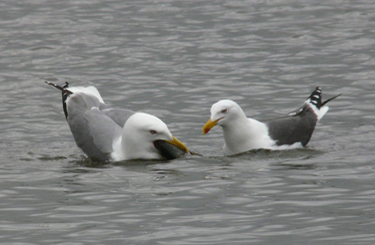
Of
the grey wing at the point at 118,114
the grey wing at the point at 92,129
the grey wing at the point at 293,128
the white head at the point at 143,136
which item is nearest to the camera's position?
the white head at the point at 143,136

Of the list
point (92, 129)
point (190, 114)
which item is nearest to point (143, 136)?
point (92, 129)

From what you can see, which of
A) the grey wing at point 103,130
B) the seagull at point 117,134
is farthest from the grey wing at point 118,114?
the grey wing at point 103,130

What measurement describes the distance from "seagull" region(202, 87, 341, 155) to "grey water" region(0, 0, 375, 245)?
25 cm

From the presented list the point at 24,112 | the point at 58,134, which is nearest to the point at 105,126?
the point at 58,134

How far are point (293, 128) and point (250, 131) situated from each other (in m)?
0.75

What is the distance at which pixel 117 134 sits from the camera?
12.3m

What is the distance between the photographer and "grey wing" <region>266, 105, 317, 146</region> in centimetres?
1240

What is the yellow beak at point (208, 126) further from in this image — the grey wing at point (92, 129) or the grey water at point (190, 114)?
the grey wing at point (92, 129)

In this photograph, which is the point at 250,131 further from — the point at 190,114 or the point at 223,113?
the point at 190,114

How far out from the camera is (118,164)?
38.7 ft

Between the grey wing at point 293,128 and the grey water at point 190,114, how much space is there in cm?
22

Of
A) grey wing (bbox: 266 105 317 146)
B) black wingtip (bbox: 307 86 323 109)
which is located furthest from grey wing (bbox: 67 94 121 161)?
black wingtip (bbox: 307 86 323 109)

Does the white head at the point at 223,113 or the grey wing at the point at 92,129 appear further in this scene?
the grey wing at the point at 92,129

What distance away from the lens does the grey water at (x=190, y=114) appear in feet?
28.1
